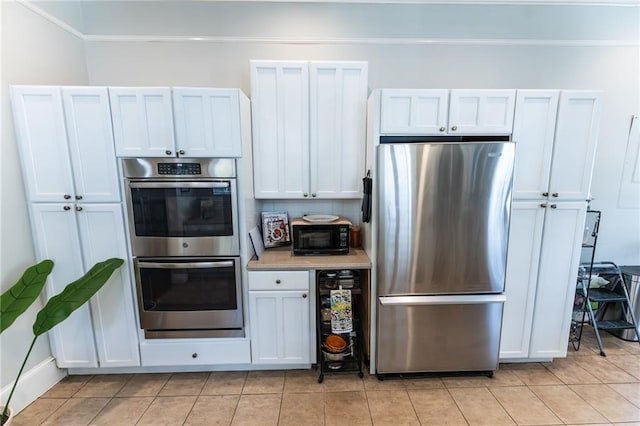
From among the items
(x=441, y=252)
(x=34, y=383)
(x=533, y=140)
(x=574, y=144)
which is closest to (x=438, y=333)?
(x=441, y=252)

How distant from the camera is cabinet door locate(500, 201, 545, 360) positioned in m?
1.97

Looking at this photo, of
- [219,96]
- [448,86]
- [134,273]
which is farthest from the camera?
[448,86]

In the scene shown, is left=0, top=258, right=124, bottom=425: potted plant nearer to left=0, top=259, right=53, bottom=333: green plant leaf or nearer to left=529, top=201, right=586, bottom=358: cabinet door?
left=0, top=259, right=53, bottom=333: green plant leaf

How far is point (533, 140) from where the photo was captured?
1901 millimetres

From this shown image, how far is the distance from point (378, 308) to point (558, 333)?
55.7 inches

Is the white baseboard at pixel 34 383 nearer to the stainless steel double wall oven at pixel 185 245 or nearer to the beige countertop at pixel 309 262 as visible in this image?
the stainless steel double wall oven at pixel 185 245

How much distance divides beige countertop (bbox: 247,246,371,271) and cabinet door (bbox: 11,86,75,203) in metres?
1.33

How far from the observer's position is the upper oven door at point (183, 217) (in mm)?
1863

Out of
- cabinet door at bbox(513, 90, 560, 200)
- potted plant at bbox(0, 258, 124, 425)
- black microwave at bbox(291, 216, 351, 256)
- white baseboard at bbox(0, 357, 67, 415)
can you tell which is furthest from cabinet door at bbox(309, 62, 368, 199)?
white baseboard at bbox(0, 357, 67, 415)

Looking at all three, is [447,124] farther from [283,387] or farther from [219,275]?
[283,387]

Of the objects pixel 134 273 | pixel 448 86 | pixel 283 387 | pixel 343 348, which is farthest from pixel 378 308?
pixel 448 86

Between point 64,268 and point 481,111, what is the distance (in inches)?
119

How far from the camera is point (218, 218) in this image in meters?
1.92

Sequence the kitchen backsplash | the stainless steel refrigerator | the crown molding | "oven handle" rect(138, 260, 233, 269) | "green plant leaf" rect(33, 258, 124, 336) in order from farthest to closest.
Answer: the kitchen backsplash → the crown molding → "oven handle" rect(138, 260, 233, 269) → the stainless steel refrigerator → "green plant leaf" rect(33, 258, 124, 336)
